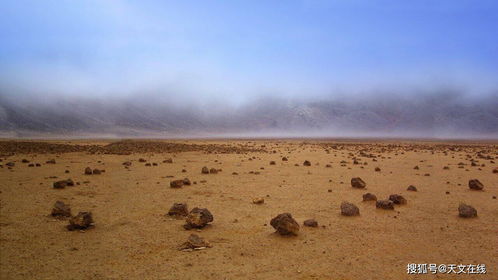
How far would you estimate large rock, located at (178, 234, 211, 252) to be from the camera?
25.9 ft

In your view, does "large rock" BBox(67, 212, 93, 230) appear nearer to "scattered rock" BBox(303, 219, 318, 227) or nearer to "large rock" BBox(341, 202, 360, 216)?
"scattered rock" BBox(303, 219, 318, 227)

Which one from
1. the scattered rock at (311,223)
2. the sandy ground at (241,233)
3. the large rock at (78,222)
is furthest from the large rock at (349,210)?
the large rock at (78,222)

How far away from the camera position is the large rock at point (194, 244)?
311 inches

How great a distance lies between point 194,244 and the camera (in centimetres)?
793

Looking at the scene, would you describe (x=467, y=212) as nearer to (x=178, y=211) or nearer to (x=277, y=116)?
(x=178, y=211)

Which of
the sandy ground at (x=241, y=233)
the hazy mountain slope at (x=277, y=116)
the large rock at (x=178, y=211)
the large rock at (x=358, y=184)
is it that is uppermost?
the hazy mountain slope at (x=277, y=116)

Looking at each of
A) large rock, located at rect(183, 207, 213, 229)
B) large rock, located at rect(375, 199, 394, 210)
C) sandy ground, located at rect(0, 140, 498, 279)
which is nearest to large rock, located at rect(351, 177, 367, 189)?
sandy ground, located at rect(0, 140, 498, 279)

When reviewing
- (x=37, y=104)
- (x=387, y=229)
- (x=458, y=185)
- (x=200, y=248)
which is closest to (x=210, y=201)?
(x=200, y=248)

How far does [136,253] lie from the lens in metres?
7.66

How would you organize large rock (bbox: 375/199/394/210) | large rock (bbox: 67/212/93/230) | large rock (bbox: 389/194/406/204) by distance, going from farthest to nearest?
1. large rock (bbox: 389/194/406/204)
2. large rock (bbox: 375/199/394/210)
3. large rock (bbox: 67/212/93/230)

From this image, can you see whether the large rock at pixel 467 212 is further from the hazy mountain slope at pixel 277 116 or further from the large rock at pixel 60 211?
the hazy mountain slope at pixel 277 116

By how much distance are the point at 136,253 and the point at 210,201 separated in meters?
Answer: 4.84

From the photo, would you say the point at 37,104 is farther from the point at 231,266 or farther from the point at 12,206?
the point at 231,266

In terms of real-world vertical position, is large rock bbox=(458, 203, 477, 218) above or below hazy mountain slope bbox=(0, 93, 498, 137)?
below
